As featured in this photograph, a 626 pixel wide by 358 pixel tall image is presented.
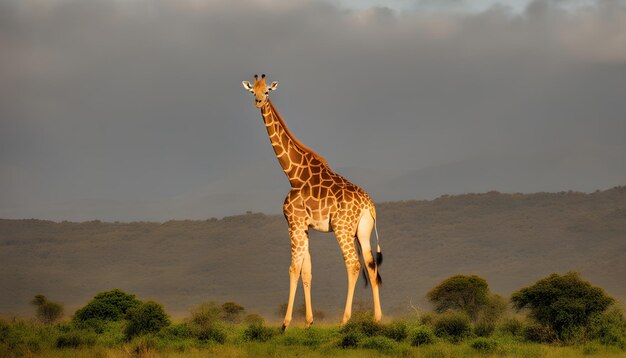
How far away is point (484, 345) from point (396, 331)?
8.43 feet

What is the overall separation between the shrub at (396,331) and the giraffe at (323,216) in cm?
70

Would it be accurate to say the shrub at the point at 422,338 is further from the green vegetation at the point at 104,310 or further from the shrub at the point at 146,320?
the green vegetation at the point at 104,310

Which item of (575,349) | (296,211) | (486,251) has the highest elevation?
(486,251)

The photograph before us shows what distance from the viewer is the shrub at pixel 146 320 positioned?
2884 cm

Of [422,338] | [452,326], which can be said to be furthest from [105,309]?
[452,326]

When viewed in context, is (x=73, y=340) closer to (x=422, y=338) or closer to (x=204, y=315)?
(x=204, y=315)

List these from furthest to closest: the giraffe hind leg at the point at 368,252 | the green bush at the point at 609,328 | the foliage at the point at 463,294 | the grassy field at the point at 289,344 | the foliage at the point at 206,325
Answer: the foliage at the point at 463,294
the giraffe hind leg at the point at 368,252
the foliage at the point at 206,325
the green bush at the point at 609,328
the grassy field at the point at 289,344

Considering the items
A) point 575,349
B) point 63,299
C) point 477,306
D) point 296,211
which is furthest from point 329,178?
point 63,299

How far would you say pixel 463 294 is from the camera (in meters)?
37.4

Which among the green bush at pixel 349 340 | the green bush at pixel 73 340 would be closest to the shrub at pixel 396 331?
the green bush at pixel 349 340

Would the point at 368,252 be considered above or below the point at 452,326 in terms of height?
above

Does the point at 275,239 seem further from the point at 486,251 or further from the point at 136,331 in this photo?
the point at 136,331

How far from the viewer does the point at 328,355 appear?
25.4 meters

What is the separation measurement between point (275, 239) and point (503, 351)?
294 ft
